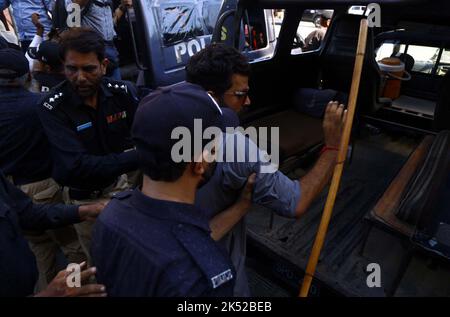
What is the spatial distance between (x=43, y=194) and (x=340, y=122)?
6.60 ft

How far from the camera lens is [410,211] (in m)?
Answer: 1.83

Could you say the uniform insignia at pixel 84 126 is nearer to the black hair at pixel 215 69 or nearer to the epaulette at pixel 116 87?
the epaulette at pixel 116 87

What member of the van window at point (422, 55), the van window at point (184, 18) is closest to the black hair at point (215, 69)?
the van window at point (184, 18)

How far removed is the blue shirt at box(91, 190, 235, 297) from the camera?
0.92 meters

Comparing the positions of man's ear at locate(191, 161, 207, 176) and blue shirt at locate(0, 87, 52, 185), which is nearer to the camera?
man's ear at locate(191, 161, 207, 176)

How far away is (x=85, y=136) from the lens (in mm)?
2090

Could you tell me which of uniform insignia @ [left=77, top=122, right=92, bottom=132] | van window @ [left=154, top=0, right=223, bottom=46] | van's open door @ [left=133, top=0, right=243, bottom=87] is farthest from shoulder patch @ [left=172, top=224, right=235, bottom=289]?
van window @ [left=154, top=0, right=223, bottom=46]

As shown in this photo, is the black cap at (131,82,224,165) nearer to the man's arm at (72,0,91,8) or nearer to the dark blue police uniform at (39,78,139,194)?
the dark blue police uniform at (39,78,139,194)

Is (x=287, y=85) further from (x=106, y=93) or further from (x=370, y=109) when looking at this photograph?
(x=106, y=93)

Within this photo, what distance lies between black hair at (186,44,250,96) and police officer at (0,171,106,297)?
2.99ft

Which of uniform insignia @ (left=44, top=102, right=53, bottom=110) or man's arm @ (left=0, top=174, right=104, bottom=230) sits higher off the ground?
uniform insignia @ (left=44, top=102, right=53, bottom=110)

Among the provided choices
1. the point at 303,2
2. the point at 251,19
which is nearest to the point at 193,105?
the point at 303,2

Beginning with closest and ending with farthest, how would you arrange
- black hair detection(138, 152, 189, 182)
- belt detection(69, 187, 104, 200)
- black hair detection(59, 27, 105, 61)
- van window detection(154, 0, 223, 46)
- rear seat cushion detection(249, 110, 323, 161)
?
black hair detection(138, 152, 189, 182), black hair detection(59, 27, 105, 61), belt detection(69, 187, 104, 200), rear seat cushion detection(249, 110, 323, 161), van window detection(154, 0, 223, 46)

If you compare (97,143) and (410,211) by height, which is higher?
(97,143)
